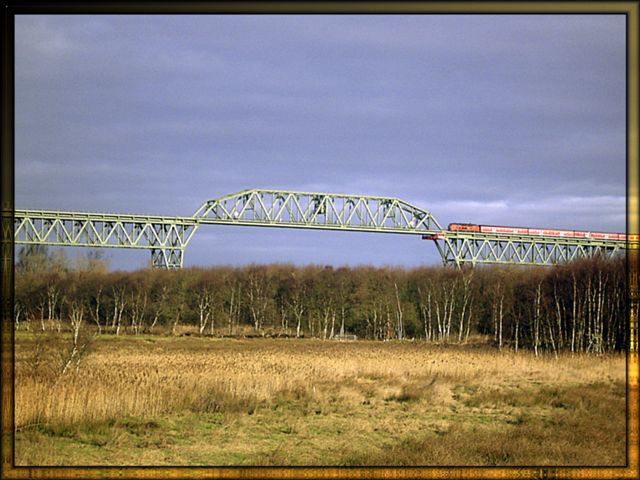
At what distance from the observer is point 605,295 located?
38.9 m

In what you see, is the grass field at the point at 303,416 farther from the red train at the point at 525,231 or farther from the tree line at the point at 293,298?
the red train at the point at 525,231

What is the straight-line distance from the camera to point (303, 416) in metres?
17.2

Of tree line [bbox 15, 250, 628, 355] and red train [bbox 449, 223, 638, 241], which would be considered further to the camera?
red train [bbox 449, 223, 638, 241]

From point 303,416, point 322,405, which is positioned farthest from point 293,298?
point 303,416

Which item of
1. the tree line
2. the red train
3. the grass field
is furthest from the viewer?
the red train

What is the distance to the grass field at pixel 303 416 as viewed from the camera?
13.1m

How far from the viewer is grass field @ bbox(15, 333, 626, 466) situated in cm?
1309

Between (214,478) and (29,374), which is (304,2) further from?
(29,374)

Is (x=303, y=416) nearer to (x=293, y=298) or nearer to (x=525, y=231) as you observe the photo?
(x=293, y=298)

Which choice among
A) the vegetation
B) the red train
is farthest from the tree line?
the red train

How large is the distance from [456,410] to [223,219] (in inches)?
2667

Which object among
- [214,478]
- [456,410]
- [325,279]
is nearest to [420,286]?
[325,279]

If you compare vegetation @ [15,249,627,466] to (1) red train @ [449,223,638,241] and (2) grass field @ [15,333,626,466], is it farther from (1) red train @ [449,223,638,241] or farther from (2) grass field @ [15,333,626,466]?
(1) red train @ [449,223,638,241]

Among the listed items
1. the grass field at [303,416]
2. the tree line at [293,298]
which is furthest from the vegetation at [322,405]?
the tree line at [293,298]
